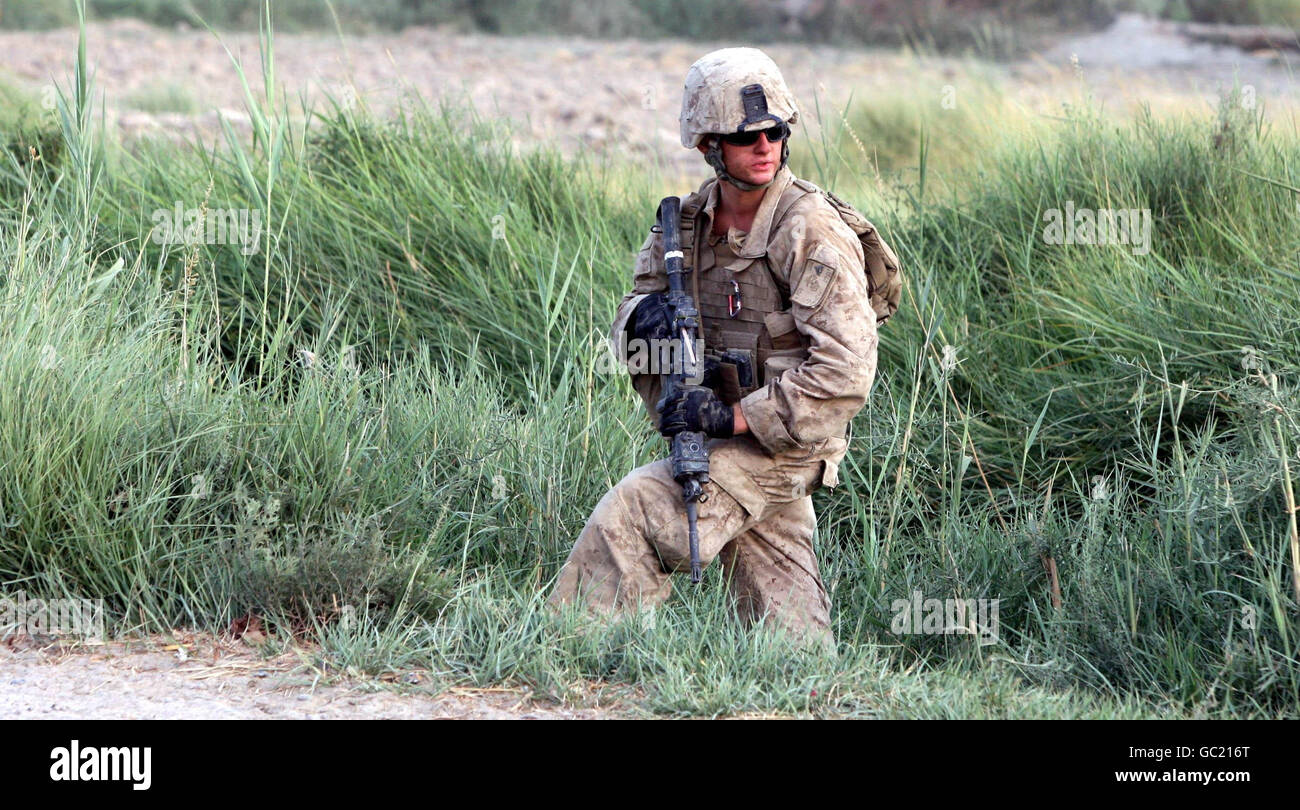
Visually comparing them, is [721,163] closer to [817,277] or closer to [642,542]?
[817,277]

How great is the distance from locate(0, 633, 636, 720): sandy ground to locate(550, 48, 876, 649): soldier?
46 centimetres

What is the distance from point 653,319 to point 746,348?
0.91 ft

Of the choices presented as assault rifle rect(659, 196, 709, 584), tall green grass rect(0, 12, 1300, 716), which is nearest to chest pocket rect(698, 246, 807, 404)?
assault rifle rect(659, 196, 709, 584)

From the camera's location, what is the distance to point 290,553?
13.3 feet

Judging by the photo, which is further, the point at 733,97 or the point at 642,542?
the point at 642,542

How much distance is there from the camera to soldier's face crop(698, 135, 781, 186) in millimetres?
3740

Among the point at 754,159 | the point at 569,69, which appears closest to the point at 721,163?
the point at 754,159

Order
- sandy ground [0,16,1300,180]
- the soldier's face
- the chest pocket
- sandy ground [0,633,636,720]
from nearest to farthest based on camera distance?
sandy ground [0,633,636,720] < the soldier's face < the chest pocket < sandy ground [0,16,1300,180]

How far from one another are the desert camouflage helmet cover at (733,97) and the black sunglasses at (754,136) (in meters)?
0.03

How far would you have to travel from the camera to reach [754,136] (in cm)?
373

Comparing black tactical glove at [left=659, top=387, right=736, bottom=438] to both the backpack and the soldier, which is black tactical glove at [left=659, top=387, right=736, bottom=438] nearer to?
the soldier

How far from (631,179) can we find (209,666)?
4.39 metres

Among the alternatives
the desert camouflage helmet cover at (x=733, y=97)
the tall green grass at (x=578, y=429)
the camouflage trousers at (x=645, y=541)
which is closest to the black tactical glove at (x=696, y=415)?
the camouflage trousers at (x=645, y=541)

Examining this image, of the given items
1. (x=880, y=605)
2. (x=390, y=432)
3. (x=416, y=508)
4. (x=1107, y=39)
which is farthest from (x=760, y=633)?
(x=1107, y=39)
